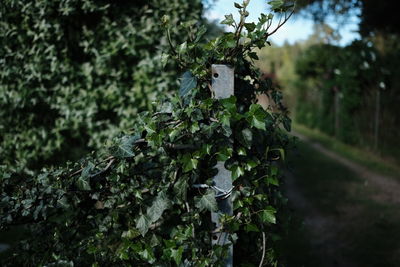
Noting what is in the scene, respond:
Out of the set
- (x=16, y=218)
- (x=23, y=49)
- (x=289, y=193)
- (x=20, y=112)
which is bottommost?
(x=289, y=193)

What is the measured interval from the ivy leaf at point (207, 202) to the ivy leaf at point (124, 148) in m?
0.44

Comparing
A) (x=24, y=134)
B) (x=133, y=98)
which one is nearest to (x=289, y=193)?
(x=133, y=98)

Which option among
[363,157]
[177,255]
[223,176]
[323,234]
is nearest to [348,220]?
[323,234]

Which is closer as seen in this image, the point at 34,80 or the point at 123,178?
the point at 123,178

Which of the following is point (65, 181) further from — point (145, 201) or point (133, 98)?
point (133, 98)

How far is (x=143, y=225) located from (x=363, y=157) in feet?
27.8

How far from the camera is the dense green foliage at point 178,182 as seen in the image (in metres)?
1.97

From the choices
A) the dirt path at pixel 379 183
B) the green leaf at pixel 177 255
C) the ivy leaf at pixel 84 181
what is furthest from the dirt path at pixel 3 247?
the dirt path at pixel 379 183

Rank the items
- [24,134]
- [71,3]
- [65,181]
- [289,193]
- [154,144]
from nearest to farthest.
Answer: [154,144] → [65,181] → [71,3] → [24,134] → [289,193]

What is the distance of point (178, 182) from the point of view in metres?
2.02

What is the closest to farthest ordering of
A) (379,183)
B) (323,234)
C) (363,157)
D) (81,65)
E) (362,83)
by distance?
(81,65) → (323,234) → (379,183) → (363,157) → (362,83)

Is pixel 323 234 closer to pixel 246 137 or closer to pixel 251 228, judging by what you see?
pixel 251 228

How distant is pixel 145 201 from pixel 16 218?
74cm

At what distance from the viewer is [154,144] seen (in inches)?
76.5
